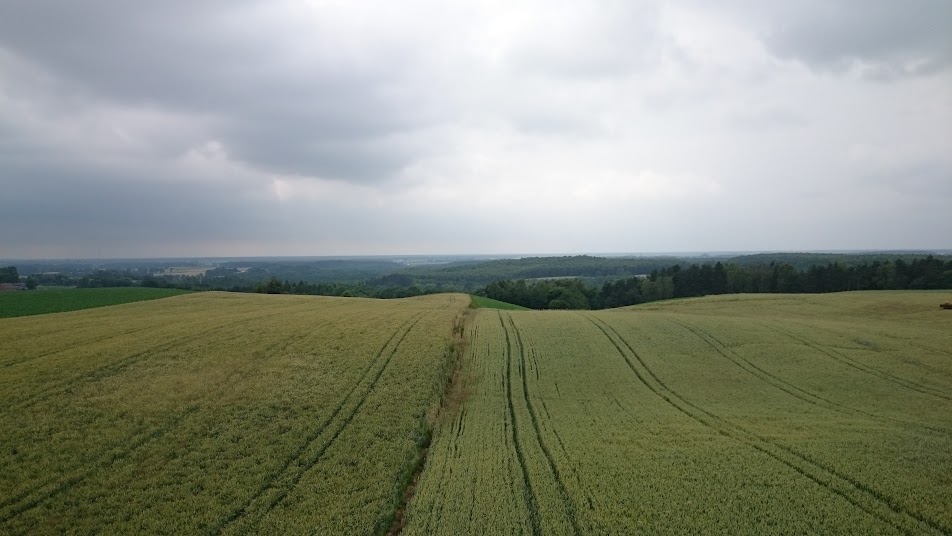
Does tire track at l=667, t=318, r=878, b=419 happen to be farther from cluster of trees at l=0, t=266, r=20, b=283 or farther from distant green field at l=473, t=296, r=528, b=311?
cluster of trees at l=0, t=266, r=20, b=283

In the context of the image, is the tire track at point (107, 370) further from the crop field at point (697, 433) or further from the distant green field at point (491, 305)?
the distant green field at point (491, 305)

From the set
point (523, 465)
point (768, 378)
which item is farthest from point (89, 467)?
point (768, 378)

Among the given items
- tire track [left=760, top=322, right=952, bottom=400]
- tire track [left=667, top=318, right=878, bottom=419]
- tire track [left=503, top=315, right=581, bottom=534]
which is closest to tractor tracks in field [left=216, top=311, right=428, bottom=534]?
tire track [left=503, top=315, right=581, bottom=534]

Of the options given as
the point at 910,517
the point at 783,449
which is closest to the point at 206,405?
the point at 783,449

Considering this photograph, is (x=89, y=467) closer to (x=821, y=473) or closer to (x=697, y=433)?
(x=697, y=433)

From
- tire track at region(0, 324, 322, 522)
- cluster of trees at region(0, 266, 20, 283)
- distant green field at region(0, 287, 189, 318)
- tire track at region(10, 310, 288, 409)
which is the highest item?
cluster of trees at region(0, 266, 20, 283)

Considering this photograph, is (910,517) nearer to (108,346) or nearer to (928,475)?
Answer: (928,475)
